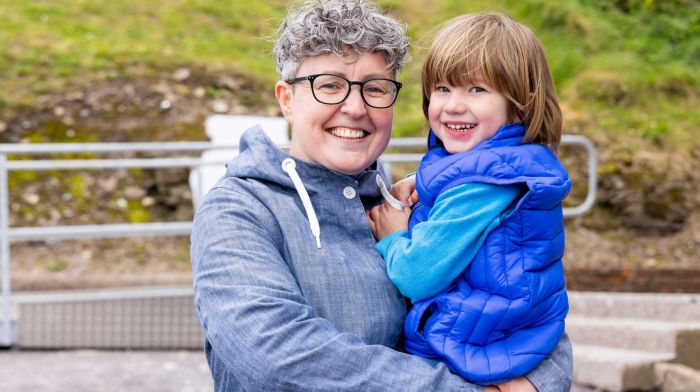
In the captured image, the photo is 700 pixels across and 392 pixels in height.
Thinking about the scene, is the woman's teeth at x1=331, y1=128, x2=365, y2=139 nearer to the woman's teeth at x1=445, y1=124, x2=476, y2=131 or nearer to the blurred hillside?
the woman's teeth at x1=445, y1=124, x2=476, y2=131

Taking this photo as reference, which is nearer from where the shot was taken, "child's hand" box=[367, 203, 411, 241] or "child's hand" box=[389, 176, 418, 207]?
"child's hand" box=[367, 203, 411, 241]

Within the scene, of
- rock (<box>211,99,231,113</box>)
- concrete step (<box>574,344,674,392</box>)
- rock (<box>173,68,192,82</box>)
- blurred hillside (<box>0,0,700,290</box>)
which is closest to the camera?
concrete step (<box>574,344,674,392</box>)

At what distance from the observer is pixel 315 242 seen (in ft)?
6.70

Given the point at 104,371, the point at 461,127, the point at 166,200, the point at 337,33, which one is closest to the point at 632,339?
the point at 104,371

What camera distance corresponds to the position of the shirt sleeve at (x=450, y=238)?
2.01 m

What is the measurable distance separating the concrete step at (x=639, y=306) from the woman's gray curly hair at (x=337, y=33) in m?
3.84

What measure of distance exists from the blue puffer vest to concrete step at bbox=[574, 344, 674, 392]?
103 inches

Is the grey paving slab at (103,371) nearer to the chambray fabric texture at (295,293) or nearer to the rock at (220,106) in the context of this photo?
the chambray fabric texture at (295,293)

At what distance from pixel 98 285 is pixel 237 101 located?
11.2ft

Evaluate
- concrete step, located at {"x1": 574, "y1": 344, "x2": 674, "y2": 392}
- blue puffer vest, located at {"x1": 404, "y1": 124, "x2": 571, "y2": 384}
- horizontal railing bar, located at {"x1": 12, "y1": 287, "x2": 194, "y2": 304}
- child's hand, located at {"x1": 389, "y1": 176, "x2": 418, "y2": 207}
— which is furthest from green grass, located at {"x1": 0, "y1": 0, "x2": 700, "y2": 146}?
blue puffer vest, located at {"x1": 404, "y1": 124, "x2": 571, "y2": 384}

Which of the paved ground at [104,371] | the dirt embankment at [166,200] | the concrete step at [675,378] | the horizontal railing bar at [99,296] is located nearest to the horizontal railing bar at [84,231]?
the horizontal railing bar at [99,296]

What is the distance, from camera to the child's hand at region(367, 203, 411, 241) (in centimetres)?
224

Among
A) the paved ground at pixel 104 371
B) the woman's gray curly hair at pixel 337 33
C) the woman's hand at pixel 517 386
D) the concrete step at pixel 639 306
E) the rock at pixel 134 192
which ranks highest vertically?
the woman's gray curly hair at pixel 337 33

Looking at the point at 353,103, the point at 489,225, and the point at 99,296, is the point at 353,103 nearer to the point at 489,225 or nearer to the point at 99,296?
the point at 489,225
